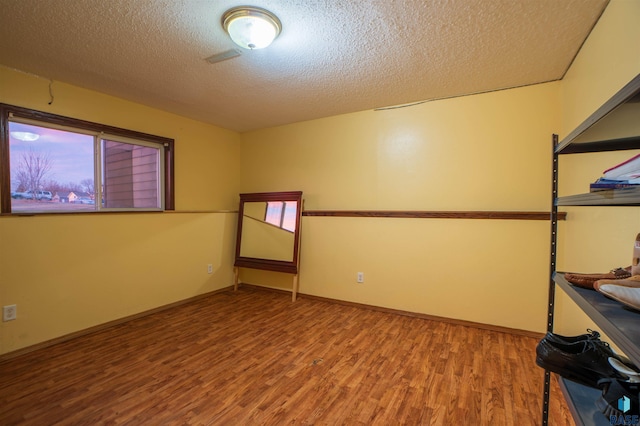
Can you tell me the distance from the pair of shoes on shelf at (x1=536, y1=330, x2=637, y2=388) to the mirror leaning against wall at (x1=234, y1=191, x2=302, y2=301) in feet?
8.90

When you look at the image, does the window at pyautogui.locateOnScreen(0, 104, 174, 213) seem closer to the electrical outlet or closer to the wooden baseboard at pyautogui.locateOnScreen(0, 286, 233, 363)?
the electrical outlet

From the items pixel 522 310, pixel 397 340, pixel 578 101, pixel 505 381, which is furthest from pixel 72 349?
pixel 578 101

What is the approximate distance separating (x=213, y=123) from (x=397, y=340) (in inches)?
137

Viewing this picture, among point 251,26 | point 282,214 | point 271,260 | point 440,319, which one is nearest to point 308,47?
point 251,26

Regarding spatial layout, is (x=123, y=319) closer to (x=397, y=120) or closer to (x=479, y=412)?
(x=479, y=412)

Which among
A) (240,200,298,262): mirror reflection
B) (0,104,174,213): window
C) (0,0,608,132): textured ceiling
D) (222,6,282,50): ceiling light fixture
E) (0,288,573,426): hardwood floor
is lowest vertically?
(0,288,573,426): hardwood floor

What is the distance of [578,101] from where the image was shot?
2035 mm

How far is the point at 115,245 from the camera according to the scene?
2.85 m

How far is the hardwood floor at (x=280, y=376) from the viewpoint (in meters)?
1.59

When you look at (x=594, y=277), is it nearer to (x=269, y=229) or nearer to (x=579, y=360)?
(x=579, y=360)

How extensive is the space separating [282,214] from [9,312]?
261 centimetres

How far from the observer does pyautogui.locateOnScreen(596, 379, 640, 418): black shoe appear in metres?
0.79

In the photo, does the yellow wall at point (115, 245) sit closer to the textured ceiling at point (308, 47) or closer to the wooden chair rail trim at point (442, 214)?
the textured ceiling at point (308, 47)

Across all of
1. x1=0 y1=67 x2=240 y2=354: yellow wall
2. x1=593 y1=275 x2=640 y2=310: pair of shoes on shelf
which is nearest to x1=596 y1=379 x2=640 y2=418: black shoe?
x1=593 y1=275 x2=640 y2=310: pair of shoes on shelf
